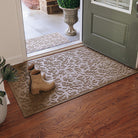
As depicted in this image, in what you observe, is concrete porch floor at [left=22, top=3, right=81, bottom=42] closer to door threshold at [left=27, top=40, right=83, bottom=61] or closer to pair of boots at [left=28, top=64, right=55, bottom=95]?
door threshold at [left=27, top=40, right=83, bottom=61]

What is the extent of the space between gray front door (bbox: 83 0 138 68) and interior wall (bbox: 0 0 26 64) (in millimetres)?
1018

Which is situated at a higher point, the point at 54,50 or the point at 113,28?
the point at 113,28

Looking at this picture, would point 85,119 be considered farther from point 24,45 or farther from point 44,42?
point 44,42

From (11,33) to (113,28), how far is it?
4.39 ft

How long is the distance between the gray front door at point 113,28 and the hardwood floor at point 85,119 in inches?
26.0

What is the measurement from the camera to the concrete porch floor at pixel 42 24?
13.8 feet

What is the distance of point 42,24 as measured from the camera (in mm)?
4664

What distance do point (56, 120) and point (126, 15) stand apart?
60.8 inches

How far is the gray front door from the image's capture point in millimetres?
2891

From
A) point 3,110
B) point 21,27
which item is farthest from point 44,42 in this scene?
point 3,110

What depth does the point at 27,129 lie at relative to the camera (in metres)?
2.15

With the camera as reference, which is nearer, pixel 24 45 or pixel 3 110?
pixel 3 110

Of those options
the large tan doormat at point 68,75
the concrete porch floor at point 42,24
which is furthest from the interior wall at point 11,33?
the concrete porch floor at point 42,24

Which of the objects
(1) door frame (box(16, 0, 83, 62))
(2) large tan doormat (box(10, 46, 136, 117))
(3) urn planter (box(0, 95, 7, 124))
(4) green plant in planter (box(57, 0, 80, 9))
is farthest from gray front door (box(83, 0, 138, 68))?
(3) urn planter (box(0, 95, 7, 124))
